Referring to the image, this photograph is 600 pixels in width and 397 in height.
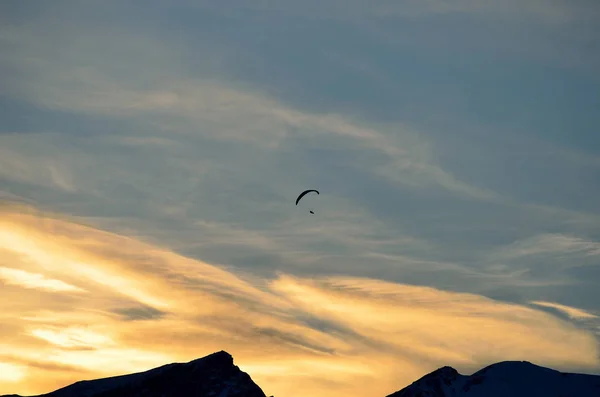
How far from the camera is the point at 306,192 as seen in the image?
158500mm
